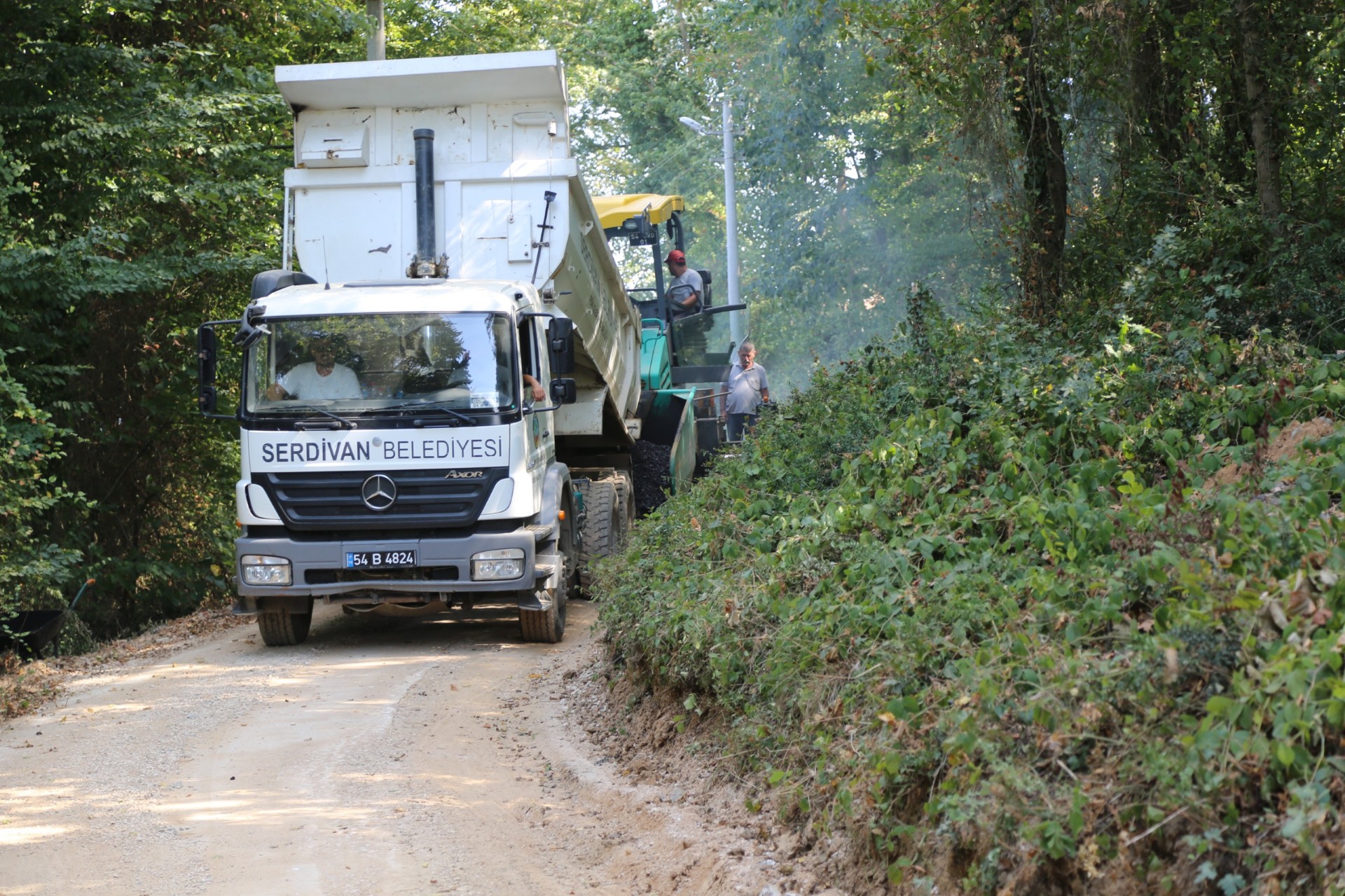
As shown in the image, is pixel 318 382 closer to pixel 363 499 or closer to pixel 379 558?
pixel 363 499

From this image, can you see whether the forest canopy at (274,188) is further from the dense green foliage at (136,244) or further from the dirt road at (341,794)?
the dirt road at (341,794)

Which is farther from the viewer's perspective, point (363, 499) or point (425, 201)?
point (425, 201)

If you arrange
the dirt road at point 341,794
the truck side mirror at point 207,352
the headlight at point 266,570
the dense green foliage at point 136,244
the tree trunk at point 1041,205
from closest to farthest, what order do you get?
the dirt road at point 341,794, the headlight at point 266,570, the truck side mirror at point 207,352, the tree trunk at point 1041,205, the dense green foliage at point 136,244

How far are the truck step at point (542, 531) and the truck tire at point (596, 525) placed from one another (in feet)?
4.08

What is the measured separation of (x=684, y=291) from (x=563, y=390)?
19.1 ft

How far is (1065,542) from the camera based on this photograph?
15.6ft

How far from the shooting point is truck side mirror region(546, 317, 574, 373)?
30.2 ft

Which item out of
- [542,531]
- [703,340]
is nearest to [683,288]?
[703,340]

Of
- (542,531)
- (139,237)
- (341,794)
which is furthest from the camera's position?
(139,237)

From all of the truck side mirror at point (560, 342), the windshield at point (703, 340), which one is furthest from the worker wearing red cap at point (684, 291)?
the truck side mirror at point (560, 342)

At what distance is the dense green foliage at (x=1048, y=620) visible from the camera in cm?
312

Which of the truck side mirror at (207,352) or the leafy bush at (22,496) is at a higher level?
the truck side mirror at (207,352)

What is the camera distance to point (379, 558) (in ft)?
29.3

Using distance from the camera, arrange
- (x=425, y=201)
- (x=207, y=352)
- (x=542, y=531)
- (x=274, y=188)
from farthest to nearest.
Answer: (x=274, y=188) < (x=425, y=201) < (x=542, y=531) < (x=207, y=352)
